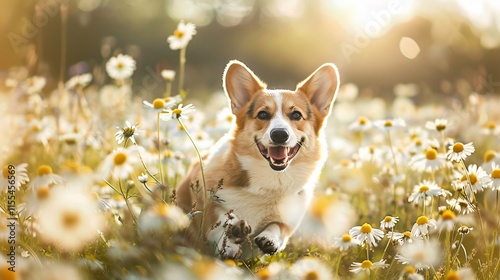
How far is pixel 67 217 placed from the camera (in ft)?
6.54

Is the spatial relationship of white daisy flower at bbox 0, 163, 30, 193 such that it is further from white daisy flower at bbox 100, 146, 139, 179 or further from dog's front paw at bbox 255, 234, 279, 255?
dog's front paw at bbox 255, 234, 279, 255

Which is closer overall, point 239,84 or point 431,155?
point 431,155

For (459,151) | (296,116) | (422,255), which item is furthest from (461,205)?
(296,116)

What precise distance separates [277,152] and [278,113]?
1.05 ft

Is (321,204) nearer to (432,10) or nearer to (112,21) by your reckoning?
(432,10)

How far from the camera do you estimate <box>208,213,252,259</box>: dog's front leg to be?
2.70m

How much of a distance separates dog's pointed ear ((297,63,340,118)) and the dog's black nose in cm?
72

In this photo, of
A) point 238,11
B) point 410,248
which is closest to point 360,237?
point 410,248

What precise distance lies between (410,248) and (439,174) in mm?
2154

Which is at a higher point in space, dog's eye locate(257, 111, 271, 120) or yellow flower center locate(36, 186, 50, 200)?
dog's eye locate(257, 111, 271, 120)

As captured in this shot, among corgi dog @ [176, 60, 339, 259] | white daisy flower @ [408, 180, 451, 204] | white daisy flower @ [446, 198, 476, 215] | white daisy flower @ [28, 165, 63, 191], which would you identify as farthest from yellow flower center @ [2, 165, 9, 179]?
white daisy flower @ [446, 198, 476, 215]

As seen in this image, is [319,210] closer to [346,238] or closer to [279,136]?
[346,238]

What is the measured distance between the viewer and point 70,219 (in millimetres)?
1991

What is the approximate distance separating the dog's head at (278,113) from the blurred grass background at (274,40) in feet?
19.3
